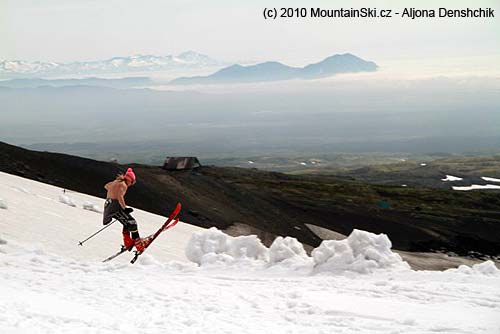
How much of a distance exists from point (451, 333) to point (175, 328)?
203 inches

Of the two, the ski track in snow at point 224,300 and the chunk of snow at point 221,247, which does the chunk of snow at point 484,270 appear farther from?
the chunk of snow at point 221,247

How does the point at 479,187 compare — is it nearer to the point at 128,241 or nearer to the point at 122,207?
the point at 128,241

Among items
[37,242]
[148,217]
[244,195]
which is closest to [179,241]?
[148,217]

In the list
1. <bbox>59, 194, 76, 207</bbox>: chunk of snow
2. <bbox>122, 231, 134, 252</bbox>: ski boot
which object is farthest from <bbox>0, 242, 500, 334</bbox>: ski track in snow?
<bbox>59, 194, 76, 207</bbox>: chunk of snow

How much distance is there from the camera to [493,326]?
29.9ft

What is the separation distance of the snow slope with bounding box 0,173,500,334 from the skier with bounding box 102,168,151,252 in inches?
28.4

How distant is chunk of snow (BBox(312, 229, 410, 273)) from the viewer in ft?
47.3

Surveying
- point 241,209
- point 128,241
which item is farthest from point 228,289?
point 241,209

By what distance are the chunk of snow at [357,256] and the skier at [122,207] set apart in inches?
225

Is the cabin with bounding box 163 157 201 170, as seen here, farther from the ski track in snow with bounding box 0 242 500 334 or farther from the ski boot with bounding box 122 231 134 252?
the ski track in snow with bounding box 0 242 500 334

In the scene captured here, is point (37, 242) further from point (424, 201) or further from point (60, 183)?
point (424, 201)

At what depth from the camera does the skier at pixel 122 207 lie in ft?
44.5

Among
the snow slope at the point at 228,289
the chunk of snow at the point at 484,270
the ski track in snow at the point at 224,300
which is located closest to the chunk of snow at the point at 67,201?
the snow slope at the point at 228,289

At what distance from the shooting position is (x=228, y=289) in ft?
39.2
